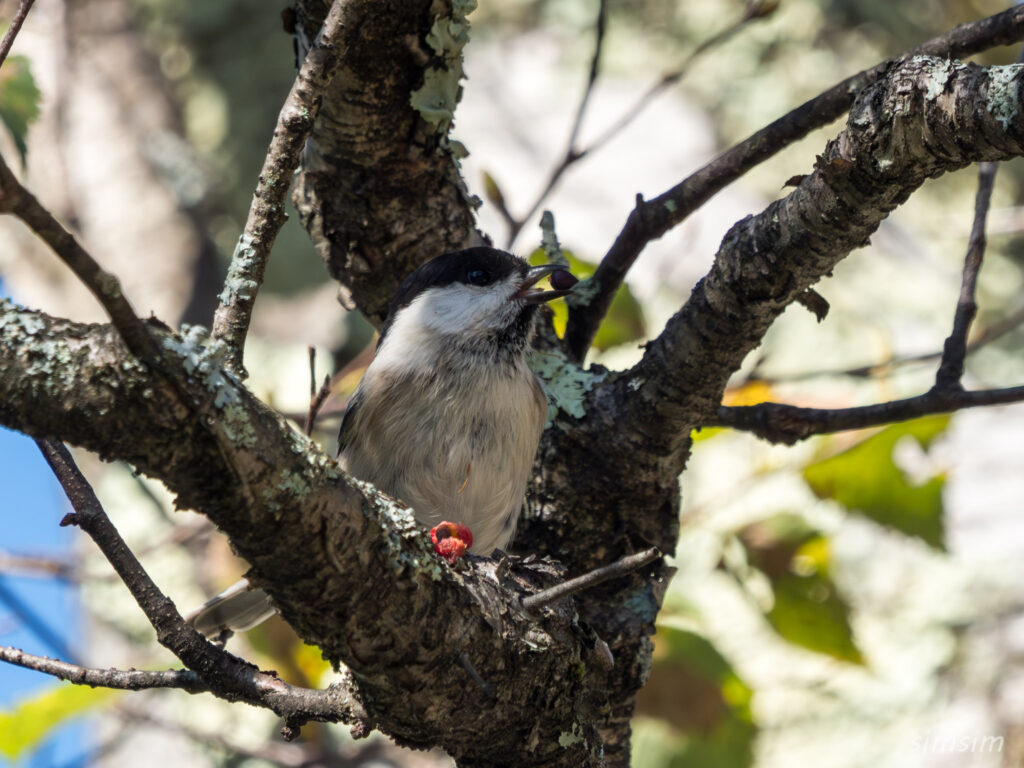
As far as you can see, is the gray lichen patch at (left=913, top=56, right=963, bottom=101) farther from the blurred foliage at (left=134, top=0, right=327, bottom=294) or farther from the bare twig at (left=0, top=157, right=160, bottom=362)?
the blurred foliage at (left=134, top=0, right=327, bottom=294)

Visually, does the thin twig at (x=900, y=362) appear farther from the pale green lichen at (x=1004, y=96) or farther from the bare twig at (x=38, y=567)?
the bare twig at (x=38, y=567)

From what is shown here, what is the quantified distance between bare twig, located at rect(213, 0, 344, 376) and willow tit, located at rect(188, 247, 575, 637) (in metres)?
0.85

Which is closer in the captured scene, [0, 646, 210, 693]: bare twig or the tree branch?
[0, 646, 210, 693]: bare twig

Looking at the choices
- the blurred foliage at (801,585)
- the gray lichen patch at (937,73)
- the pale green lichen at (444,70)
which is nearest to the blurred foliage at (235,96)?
the pale green lichen at (444,70)

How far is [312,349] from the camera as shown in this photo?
162 cm

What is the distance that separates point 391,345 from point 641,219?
2.14 feet

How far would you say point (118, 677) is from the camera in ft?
4.22

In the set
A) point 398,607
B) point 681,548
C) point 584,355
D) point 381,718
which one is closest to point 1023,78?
point 398,607

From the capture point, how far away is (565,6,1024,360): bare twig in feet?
5.24

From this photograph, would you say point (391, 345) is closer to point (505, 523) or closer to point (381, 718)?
point (505, 523)

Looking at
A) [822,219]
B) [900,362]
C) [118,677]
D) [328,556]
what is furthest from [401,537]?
[900,362]

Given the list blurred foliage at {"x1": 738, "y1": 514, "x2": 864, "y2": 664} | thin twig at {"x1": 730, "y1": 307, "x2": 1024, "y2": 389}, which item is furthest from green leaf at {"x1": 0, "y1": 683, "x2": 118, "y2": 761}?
thin twig at {"x1": 730, "y1": 307, "x2": 1024, "y2": 389}

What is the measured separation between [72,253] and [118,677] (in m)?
0.76

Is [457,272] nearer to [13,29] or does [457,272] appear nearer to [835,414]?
[835,414]
